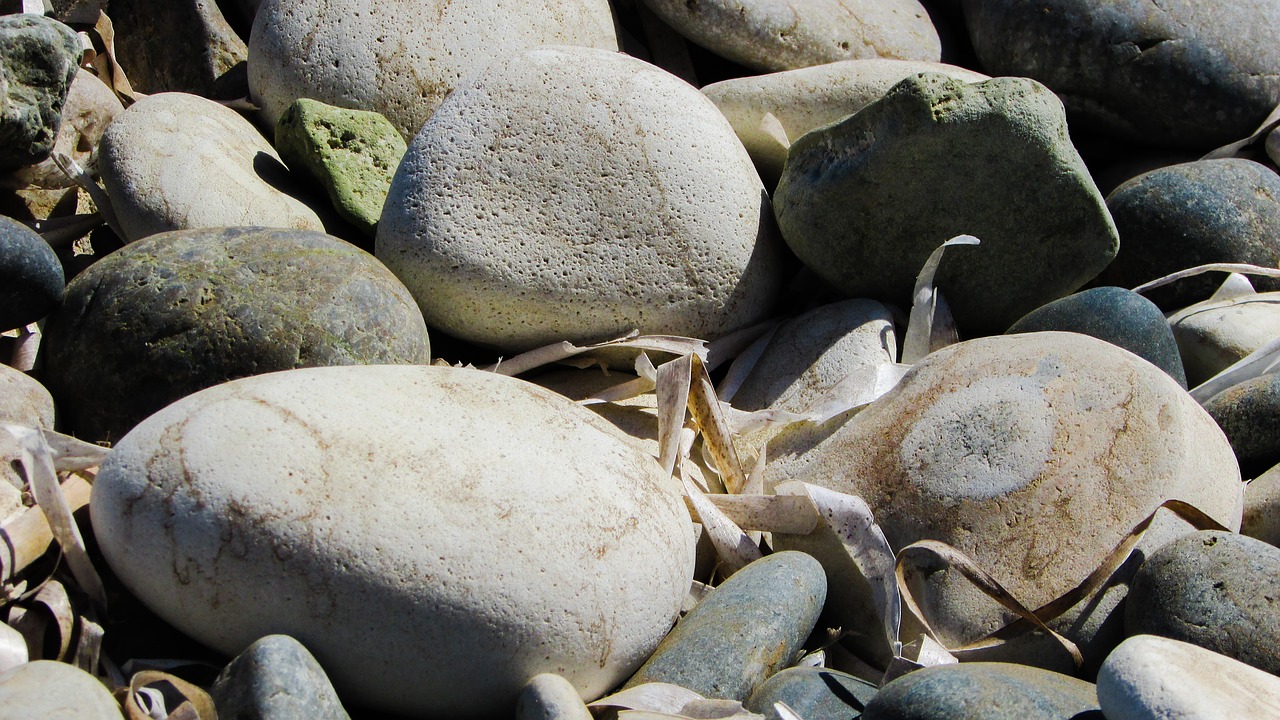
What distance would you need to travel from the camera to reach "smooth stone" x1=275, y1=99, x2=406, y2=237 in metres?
3.63

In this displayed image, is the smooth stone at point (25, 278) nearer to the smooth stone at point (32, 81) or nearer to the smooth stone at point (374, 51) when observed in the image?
the smooth stone at point (32, 81)

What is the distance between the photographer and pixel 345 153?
145 inches

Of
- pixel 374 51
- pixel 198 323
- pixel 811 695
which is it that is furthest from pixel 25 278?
pixel 811 695

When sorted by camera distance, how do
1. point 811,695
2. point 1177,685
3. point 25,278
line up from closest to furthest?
point 1177,685
point 811,695
point 25,278

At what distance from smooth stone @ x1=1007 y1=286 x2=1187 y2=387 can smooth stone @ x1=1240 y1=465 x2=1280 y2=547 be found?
429mm

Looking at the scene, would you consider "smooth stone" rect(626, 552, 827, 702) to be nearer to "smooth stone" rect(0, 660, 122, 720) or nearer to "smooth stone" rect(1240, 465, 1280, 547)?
"smooth stone" rect(0, 660, 122, 720)

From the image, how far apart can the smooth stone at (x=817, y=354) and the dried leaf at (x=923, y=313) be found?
6 cm

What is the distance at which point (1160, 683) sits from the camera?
1970 mm

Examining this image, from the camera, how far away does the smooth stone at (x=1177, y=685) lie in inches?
76.5

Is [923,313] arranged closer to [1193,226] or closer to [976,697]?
[1193,226]

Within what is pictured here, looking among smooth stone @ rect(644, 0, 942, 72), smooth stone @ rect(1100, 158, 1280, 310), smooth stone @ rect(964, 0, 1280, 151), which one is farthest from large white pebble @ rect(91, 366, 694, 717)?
smooth stone @ rect(964, 0, 1280, 151)

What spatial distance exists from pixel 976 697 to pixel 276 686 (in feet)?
3.87

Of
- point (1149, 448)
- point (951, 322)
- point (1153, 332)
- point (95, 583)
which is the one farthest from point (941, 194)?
point (95, 583)

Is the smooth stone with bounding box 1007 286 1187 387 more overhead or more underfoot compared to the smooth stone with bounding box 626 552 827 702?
more overhead
